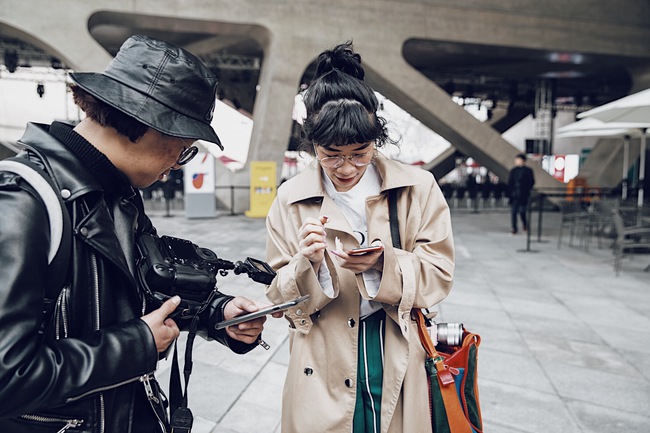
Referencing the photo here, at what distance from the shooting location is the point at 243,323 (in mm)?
1408

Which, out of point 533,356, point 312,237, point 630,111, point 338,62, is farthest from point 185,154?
point 630,111

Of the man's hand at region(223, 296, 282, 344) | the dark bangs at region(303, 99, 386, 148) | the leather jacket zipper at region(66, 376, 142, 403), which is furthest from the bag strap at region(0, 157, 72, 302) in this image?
the dark bangs at region(303, 99, 386, 148)

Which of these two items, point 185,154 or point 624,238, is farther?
point 624,238

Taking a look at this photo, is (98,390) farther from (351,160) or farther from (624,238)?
(624,238)

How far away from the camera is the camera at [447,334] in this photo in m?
1.66

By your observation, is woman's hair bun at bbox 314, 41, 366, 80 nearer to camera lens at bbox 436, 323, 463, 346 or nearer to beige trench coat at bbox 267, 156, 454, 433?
beige trench coat at bbox 267, 156, 454, 433

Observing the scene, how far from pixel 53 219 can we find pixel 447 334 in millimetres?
1258

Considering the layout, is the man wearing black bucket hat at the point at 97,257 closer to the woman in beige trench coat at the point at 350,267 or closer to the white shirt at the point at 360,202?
the woman in beige trench coat at the point at 350,267

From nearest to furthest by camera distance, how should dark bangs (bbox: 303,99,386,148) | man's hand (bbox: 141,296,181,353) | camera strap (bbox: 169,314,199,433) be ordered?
man's hand (bbox: 141,296,181,353), camera strap (bbox: 169,314,199,433), dark bangs (bbox: 303,99,386,148)

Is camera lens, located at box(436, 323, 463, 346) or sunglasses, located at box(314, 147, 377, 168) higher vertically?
sunglasses, located at box(314, 147, 377, 168)

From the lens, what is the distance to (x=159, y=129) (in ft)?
3.71

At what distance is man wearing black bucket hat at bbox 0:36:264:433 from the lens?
3.03 ft

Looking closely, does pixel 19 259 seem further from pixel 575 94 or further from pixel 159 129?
pixel 575 94

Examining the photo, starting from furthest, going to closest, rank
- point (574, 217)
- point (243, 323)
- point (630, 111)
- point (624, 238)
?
point (574, 217), point (624, 238), point (630, 111), point (243, 323)
